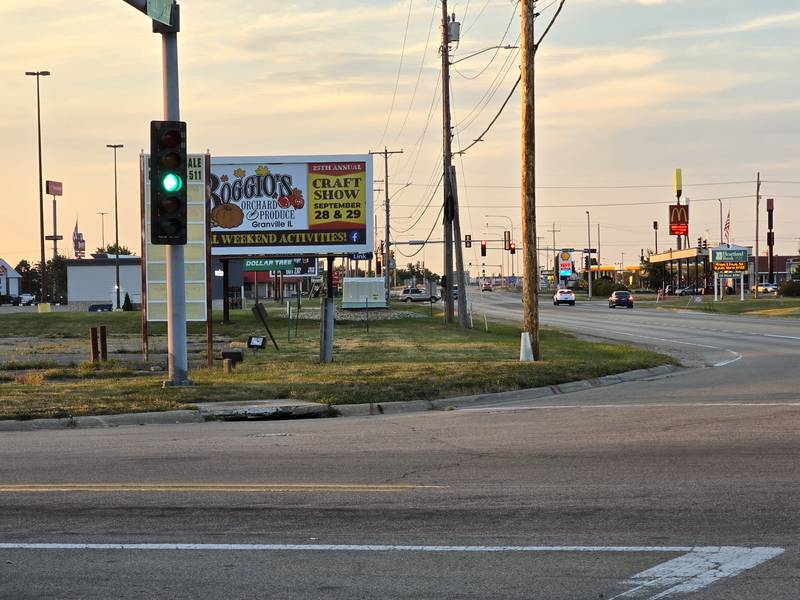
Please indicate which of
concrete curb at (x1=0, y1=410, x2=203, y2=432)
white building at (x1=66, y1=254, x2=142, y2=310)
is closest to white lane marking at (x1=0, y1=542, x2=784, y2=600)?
concrete curb at (x1=0, y1=410, x2=203, y2=432)

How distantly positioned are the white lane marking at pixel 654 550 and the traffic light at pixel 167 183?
1015cm

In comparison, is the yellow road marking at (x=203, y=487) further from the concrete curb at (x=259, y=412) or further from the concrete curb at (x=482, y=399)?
the concrete curb at (x=482, y=399)

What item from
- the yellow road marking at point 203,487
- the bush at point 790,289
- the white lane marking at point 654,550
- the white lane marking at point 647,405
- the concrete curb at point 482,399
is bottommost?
the bush at point 790,289

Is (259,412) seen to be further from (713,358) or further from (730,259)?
(730,259)

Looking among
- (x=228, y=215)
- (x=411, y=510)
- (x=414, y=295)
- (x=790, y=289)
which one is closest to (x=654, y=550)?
(x=411, y=510)

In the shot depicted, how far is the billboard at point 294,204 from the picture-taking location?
44875 mm

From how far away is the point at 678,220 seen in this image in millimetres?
104938

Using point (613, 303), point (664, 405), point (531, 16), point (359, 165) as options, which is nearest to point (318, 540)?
point (664, 405)

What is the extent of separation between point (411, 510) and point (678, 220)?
3993 inches

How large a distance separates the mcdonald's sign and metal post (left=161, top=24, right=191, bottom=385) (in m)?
91.9

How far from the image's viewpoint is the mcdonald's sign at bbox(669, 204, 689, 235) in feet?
343

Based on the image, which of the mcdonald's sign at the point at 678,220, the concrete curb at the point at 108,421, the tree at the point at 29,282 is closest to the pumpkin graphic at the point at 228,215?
the concrete curb at the point at 108,421

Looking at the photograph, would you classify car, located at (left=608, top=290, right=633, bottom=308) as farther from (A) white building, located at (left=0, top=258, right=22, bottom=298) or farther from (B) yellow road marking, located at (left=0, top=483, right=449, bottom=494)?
(A) white building, located at (left=0, top=258, right=22, bottom=298)

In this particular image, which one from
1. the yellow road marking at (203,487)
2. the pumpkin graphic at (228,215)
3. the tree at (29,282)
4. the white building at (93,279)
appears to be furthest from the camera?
the tree at (29,282)
